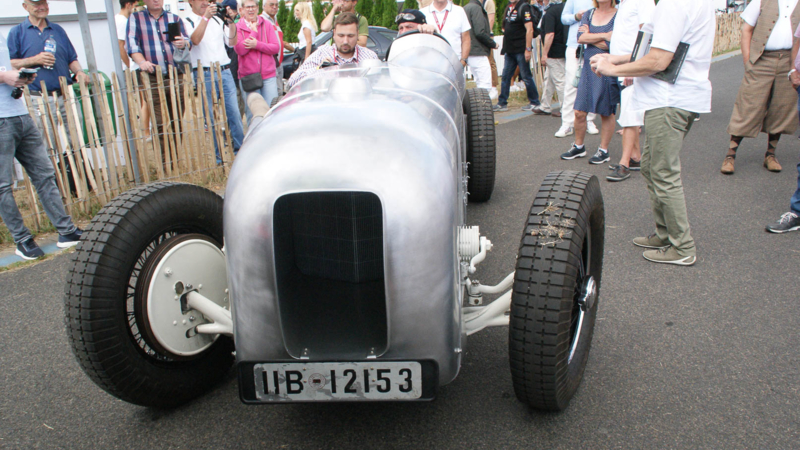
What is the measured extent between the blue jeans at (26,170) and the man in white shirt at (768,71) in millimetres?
5709

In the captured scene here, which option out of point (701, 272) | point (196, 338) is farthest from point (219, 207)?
point (701, 272)

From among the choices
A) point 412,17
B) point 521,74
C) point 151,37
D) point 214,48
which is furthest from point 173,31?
point 521,74

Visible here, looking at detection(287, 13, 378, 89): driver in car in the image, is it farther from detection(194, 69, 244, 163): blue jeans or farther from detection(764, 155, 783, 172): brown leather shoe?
detection(764, 155, 783, 172): brown leather shoe

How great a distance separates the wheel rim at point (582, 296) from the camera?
2312 mm

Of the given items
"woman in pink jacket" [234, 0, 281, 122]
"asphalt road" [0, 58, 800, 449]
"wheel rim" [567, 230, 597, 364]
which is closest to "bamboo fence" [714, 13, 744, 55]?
"woman in pink jacket" [234, 0, 281, 122]

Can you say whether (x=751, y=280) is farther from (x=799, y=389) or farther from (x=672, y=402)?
(x=672, y=402)

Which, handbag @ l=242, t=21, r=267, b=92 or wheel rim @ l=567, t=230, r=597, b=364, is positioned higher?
handbag @ l=242, t=21, r=267, b=92

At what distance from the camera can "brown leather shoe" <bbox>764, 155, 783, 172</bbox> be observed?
5.49 meters

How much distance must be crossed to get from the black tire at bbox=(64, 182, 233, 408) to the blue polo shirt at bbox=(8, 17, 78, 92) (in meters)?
3.48

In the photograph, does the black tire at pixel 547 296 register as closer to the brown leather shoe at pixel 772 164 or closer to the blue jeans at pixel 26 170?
the blue jeans at pixel 26 170

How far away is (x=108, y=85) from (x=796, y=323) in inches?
223

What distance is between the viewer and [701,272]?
3617 mm

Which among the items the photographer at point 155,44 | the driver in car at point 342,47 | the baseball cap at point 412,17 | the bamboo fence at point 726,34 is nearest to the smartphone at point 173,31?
the photographer at point 155,44

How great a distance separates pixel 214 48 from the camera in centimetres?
626
